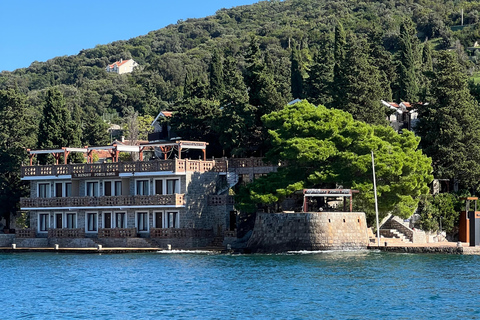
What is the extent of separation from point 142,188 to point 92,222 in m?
5.51

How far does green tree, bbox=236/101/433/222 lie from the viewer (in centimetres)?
6119

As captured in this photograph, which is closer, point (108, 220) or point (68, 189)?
point (108, 220)

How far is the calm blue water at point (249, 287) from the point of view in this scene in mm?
37531

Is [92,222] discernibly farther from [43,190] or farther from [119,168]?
[43,190]

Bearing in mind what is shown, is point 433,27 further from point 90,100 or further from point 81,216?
point 81,216

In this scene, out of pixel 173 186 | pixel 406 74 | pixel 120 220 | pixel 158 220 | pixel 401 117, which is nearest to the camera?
pixel 173 186

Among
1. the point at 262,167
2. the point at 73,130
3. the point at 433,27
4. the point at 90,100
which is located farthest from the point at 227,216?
the point at 433,27

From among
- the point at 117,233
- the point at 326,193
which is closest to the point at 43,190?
the point at 117,233

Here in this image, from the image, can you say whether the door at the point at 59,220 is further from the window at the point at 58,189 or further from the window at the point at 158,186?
the window at the point at 158,186

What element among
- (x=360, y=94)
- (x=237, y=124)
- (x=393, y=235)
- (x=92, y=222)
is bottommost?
(x=393, y=235)

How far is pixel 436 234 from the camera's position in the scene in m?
67.9

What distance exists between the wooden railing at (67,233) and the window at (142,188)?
576 cm

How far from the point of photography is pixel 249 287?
145 feet

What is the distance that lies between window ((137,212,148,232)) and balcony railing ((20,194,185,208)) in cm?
137
